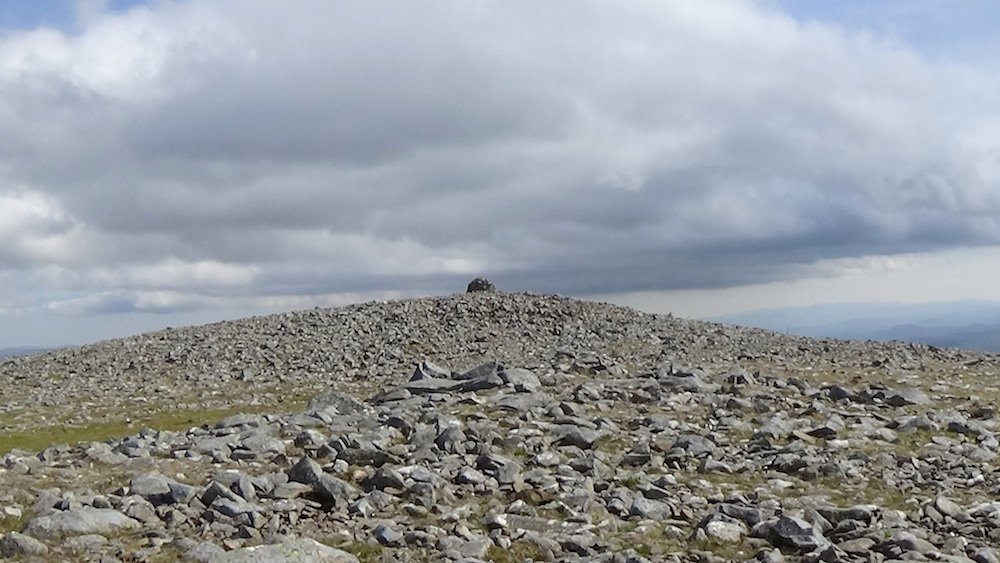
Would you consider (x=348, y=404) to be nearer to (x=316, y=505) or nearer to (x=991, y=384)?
(x=316, y=505)

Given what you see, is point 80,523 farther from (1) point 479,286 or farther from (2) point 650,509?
(1) point 479,286

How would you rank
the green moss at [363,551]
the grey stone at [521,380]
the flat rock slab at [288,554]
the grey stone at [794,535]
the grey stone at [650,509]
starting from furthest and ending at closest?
the grey stone at [521,380]
the grey stone at [650,509]
the grey stone at [794,535]
the green moss at [363,551]
the flat rock slab at [288,554]

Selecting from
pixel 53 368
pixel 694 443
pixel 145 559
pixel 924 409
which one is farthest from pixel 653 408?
pixel 53 368

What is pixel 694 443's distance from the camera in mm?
18906

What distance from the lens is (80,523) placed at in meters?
12.7

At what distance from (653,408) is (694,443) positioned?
469cm

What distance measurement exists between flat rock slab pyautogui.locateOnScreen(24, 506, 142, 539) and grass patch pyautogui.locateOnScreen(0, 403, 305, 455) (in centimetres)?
2028

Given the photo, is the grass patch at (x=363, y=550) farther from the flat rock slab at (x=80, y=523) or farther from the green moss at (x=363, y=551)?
the flat rock slab at (x=80, y=523)

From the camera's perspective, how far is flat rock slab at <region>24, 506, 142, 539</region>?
40.8ft

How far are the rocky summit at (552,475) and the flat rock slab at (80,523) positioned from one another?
31mm

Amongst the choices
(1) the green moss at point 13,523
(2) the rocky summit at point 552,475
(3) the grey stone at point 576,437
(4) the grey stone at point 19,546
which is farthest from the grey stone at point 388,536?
(3) the grey stone at point 576,437

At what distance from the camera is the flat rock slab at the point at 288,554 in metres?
Result: 11.5

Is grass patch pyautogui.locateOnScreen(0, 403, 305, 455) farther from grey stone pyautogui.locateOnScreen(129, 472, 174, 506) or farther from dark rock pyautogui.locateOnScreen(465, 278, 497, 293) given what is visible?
dark rock pyautogui.locateOnScreen(465, 278, 497, 293)

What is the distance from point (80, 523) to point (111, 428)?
25557 mm
